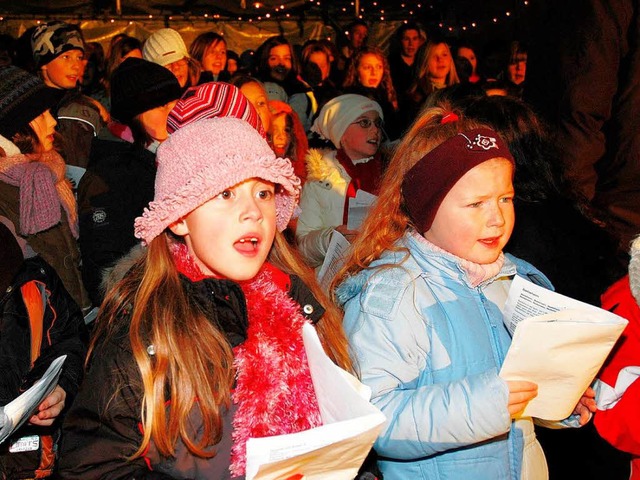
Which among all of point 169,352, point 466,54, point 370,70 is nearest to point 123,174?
point 169,352

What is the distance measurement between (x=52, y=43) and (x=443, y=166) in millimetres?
3594

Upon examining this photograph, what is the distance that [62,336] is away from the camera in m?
2.71

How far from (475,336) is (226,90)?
57.9 inches

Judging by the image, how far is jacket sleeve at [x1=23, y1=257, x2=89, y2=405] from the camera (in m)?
2.56

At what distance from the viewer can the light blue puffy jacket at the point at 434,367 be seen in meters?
2.12

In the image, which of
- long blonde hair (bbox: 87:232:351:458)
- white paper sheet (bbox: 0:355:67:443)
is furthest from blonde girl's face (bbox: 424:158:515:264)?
white paper sheet (bbox: 0:355:67:443)

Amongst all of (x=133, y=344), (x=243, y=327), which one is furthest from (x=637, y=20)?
(x=133, y=344)

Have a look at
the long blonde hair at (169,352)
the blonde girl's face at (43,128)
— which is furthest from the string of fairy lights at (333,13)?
the long blonde hair at (169,352)

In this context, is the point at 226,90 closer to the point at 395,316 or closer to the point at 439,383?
the point at 395,316

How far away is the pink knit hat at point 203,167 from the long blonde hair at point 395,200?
508 mm

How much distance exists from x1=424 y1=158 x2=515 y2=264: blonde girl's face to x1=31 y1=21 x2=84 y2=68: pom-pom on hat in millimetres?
3570

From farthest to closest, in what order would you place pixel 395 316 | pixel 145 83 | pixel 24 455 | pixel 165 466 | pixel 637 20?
pixel 145 83, pixel 637 20, pixel 24 455, pixel 395 316, pixel 165 466

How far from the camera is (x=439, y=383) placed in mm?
2248

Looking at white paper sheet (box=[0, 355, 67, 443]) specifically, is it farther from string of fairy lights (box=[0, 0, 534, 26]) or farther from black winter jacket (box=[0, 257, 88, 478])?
string of fairy lights (box=[0, 0, 534, 26])
